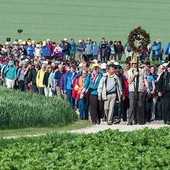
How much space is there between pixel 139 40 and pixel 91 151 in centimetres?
1442

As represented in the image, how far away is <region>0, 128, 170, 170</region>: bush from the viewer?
15719 millimetres

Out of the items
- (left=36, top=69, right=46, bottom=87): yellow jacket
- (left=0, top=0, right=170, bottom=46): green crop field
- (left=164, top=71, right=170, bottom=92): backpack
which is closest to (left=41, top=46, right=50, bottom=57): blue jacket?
(left=0, top=0, right=170, bottom=46): green crop field

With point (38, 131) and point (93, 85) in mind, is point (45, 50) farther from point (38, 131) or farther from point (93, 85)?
point (38, 131)

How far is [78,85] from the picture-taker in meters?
31.6

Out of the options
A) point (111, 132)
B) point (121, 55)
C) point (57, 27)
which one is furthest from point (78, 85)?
point (57, 27)

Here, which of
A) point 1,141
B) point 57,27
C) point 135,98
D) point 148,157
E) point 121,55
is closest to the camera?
point 148,157

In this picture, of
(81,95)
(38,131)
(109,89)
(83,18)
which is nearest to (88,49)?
(83,18)

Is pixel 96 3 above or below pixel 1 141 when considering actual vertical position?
above

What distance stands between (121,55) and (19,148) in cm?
4177

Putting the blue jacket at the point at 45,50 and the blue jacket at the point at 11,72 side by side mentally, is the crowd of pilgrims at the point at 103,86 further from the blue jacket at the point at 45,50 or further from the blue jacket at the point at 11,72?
the blue jacket at the point at 45,50

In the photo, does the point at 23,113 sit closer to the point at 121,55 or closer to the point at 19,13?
the point at 121,55

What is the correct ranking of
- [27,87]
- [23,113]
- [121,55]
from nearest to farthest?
1. [23,113]
2. [27,87]
3. [121,55]

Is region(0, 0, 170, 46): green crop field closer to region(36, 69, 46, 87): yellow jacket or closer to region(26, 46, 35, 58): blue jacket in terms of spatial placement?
region(26, 46, 35, 58): blue jacket

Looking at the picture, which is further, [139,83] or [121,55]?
[121,55]
